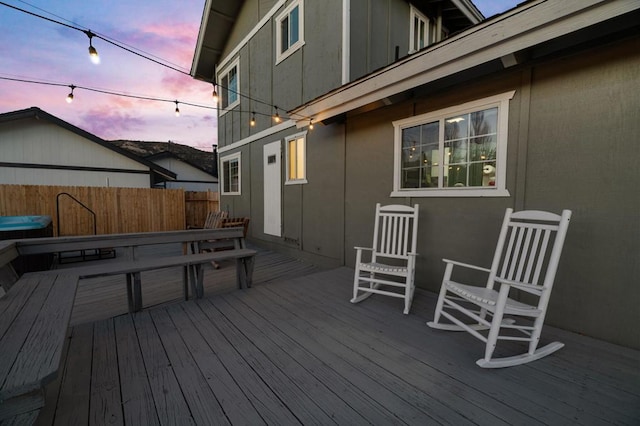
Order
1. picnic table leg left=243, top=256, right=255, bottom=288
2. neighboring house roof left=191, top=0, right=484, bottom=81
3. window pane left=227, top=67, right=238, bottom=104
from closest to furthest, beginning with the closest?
1. picnic table leg left=243, top=256, right=255, bottom=288
2. neighboring house roof left=191, top=0, right=484, bottom=81
3. window pane left=227, top=67, right=238, bottom=104

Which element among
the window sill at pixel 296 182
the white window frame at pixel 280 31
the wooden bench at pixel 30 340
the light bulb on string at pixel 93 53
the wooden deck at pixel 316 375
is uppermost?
the white window frame at pixel 280 31

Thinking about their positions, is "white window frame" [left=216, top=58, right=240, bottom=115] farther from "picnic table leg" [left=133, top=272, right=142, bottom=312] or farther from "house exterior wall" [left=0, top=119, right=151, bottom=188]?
"picnic table leg" [left=133, top=272, right=142, bottom=312]

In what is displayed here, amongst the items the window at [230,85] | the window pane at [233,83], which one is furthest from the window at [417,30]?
the window pane at [233,83]

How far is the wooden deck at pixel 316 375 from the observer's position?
141 centimetres

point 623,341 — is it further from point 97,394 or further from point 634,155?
point 97,394

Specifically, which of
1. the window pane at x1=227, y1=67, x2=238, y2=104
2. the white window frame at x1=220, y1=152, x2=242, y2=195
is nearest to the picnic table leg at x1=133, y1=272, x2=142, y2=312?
the white window frame at x1=220, y1=152, x2=242, y2=195

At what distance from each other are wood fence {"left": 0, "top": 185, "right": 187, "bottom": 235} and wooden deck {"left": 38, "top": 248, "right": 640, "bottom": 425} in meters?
6.31

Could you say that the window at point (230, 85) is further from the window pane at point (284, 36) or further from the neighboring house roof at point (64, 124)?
the neighboring house roof at point (64, 124)

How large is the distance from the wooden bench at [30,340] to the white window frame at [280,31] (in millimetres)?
5198

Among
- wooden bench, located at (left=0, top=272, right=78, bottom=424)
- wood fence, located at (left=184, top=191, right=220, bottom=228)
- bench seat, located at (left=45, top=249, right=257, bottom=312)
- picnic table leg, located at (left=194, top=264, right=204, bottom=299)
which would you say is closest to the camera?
wooden bench, located at (left=0, top=272, right=78, bottom=424)

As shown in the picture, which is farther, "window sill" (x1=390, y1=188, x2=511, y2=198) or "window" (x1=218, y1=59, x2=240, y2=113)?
"window" (x1=218, y1=59, x2=240, y2=113)

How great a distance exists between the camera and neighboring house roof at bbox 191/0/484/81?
20.0 ft

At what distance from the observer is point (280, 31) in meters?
5.82

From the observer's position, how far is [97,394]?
1551 mm
